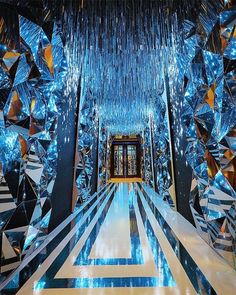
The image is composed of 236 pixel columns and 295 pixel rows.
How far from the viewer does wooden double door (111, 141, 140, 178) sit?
1380 cm

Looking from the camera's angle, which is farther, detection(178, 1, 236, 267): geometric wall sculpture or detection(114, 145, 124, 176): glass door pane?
detection(114, 145, 124, 176): glass door pane

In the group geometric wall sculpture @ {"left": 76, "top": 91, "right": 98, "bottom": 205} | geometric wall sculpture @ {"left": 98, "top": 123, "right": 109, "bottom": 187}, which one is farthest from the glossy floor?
geometric wall sculpture @ {"left": 98, "top": 123, "right": 109, "bottom": 187}

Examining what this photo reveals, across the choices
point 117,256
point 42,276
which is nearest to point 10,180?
point 42,276

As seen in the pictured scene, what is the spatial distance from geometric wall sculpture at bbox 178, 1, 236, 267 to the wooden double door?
37.8 ft

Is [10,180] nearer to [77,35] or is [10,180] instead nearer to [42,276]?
[42,276]

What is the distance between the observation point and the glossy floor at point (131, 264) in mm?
1345

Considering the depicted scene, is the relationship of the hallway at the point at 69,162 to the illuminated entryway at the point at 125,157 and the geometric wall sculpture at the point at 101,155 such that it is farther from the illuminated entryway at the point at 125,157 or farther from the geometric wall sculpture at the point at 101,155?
the illuminated entryway at the point at 125,157

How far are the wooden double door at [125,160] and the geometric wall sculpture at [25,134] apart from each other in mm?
11694

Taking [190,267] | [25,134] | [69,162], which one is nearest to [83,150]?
[69,162]

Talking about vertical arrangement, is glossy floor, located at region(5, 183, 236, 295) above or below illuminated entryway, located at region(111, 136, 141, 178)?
below

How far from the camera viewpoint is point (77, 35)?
3.04m

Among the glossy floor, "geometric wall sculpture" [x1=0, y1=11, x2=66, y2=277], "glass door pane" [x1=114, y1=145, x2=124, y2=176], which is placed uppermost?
"glass door pane" [x1=114, y1=145, x2=124, y2=176]

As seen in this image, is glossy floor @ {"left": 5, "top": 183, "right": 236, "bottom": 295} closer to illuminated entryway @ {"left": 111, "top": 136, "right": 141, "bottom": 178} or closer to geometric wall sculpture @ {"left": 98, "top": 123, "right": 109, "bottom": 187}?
geometric wall sculpture @ {"left": 98, "top": 123, "right": 109, "bottom": 187}

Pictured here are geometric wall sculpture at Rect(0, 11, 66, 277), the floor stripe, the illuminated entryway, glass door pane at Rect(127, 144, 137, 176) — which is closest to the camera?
the floor stripe
